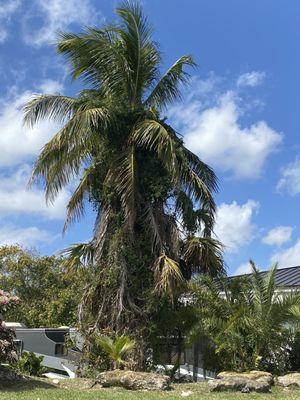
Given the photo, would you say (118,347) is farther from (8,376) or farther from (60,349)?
(60,349)

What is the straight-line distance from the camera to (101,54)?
15.6 m

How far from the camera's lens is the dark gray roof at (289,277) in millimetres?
20467

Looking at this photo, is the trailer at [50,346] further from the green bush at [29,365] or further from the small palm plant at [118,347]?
the small palm plant at [118,347]

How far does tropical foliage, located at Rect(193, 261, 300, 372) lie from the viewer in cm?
1357

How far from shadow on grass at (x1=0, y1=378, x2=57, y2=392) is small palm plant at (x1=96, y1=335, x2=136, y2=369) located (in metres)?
1.91

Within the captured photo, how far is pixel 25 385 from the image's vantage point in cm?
1110

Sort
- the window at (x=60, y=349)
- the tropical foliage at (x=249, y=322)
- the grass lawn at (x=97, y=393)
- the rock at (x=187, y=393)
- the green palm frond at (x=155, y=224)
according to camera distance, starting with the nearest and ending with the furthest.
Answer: the grass lawn at (x=97, y=393) < the rock at (x=187, y=393) < the tropical foliage at (x=249, y=322) < the green palm frond at (x=155, y=224) < the window at (x=60, y=349)

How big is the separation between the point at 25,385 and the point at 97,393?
6.14 feet

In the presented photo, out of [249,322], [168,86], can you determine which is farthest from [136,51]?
[249,322]

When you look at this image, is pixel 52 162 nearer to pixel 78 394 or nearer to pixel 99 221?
pixel 99 221

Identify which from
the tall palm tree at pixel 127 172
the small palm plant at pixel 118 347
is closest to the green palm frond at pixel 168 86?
the tall palm tree at pixel 127 172

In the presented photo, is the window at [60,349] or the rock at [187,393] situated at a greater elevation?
the window at [60,349]

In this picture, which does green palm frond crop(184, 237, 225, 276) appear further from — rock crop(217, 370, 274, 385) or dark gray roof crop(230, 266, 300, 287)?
dark gray roof crop(230, 266, 300, 287)

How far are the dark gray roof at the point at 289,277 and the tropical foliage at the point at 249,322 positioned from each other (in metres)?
5.52
